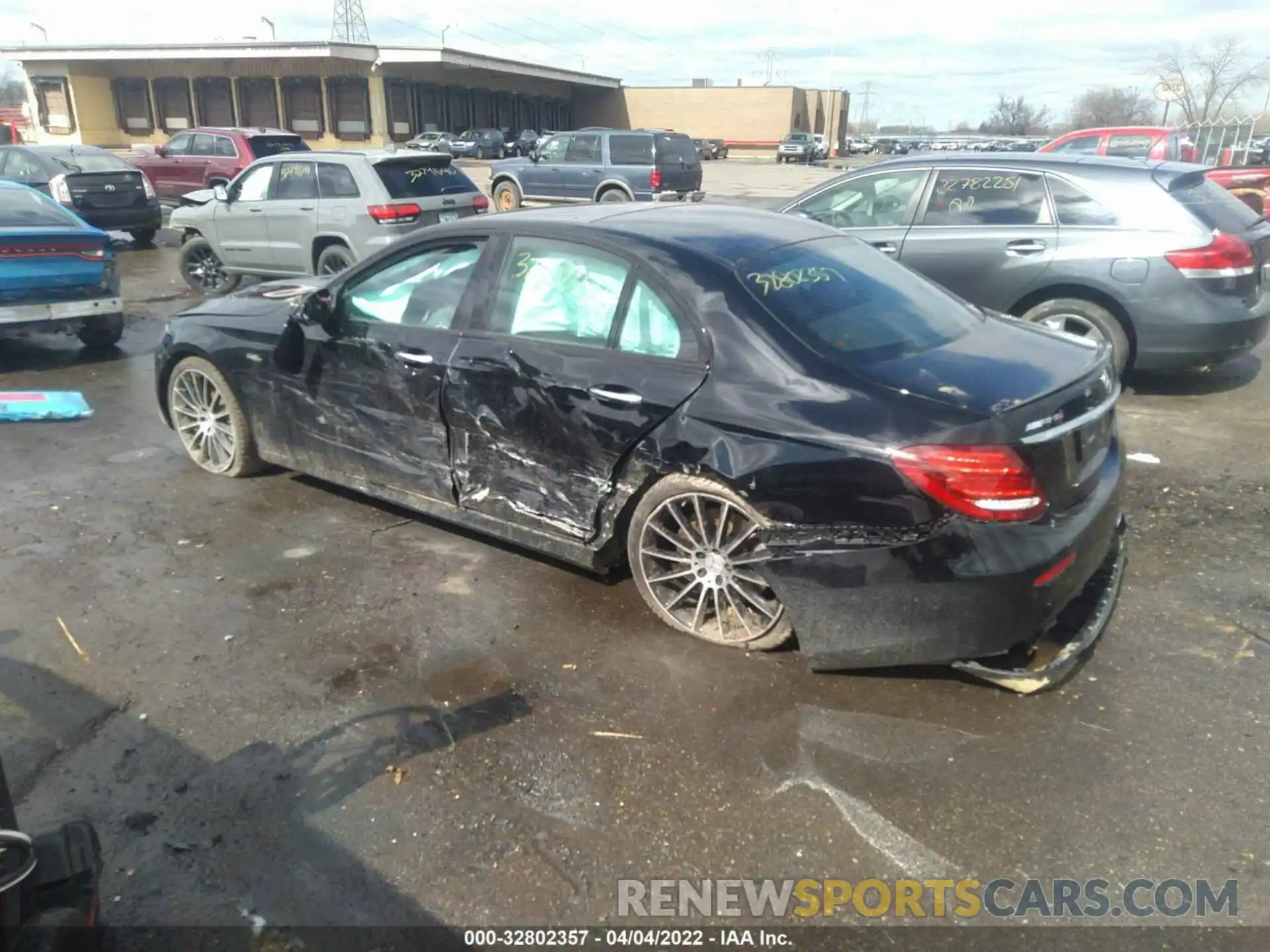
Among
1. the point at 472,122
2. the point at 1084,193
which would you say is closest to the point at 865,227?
the point at 1084,193

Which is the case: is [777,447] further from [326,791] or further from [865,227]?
[865,227]

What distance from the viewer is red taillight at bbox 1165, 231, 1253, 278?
6.36 m

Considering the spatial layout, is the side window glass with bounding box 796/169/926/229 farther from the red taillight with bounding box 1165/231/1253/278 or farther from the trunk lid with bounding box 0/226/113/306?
the trunk lid with bounding box 0/226/113/306

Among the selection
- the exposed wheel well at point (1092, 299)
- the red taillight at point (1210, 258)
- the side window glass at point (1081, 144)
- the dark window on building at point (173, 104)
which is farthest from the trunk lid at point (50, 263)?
the dark window on building at point (173, 104)

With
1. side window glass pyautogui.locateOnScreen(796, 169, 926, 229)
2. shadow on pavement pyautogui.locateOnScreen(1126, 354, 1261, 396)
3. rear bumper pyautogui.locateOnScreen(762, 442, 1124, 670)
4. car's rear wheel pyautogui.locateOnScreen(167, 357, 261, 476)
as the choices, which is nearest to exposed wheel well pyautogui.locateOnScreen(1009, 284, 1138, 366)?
shadow on pavement pyautogui.locateOnScreen(1126, 354, 1261, 396)

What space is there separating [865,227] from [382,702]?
5.93 meters

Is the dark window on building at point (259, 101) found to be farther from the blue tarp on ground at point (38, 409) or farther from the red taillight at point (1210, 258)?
the red taillight at point (1210, 258)

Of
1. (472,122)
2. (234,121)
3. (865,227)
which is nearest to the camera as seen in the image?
(865,227)

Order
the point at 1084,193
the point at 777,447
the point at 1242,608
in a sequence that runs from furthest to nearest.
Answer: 1. the point at 1084,193
2. the point at 1242,608
3. the point at 777,447

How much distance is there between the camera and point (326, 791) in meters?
2.94

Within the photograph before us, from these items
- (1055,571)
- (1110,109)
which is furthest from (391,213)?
(1110,109)

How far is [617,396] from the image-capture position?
364 cm

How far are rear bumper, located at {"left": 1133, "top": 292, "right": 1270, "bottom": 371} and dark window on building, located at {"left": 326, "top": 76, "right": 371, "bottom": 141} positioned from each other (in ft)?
150

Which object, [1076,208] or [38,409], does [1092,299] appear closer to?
[1076,208]
